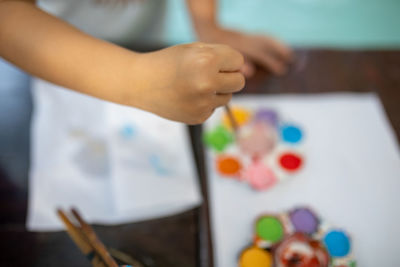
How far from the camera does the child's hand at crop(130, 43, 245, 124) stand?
0.30 meters

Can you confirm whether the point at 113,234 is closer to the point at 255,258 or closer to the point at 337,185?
the point at 255,258

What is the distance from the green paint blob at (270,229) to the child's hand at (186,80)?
0.66ft

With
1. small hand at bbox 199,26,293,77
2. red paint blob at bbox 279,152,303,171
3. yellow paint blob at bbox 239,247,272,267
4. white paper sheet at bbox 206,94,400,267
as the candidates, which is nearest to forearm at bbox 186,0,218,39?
small hand at bbox 199,26,293,77

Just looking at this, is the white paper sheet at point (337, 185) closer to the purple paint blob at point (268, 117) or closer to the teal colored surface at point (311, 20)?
the purple paint blob at point (268, 117)

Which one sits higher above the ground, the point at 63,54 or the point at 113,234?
the point at 63,54

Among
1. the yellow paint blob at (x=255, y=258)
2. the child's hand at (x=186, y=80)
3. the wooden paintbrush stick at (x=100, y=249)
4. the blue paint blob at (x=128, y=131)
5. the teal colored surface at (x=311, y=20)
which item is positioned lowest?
the yellow paint blob at (x=255, y=258)

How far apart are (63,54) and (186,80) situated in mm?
141

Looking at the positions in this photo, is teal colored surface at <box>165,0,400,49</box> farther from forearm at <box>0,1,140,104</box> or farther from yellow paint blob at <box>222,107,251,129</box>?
forearm at <box>0,1,140,104</box>

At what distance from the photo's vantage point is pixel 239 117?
0.58 m

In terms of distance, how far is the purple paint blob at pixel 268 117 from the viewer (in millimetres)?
582

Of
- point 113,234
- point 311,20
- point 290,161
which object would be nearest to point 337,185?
point 290,161

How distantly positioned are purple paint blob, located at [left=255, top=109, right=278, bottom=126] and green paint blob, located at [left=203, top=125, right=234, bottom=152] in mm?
56

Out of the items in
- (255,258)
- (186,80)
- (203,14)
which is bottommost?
(255,258)

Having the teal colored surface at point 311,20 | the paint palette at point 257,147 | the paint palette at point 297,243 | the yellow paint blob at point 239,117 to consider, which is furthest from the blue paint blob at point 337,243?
the teal colored surface at point 311,20
